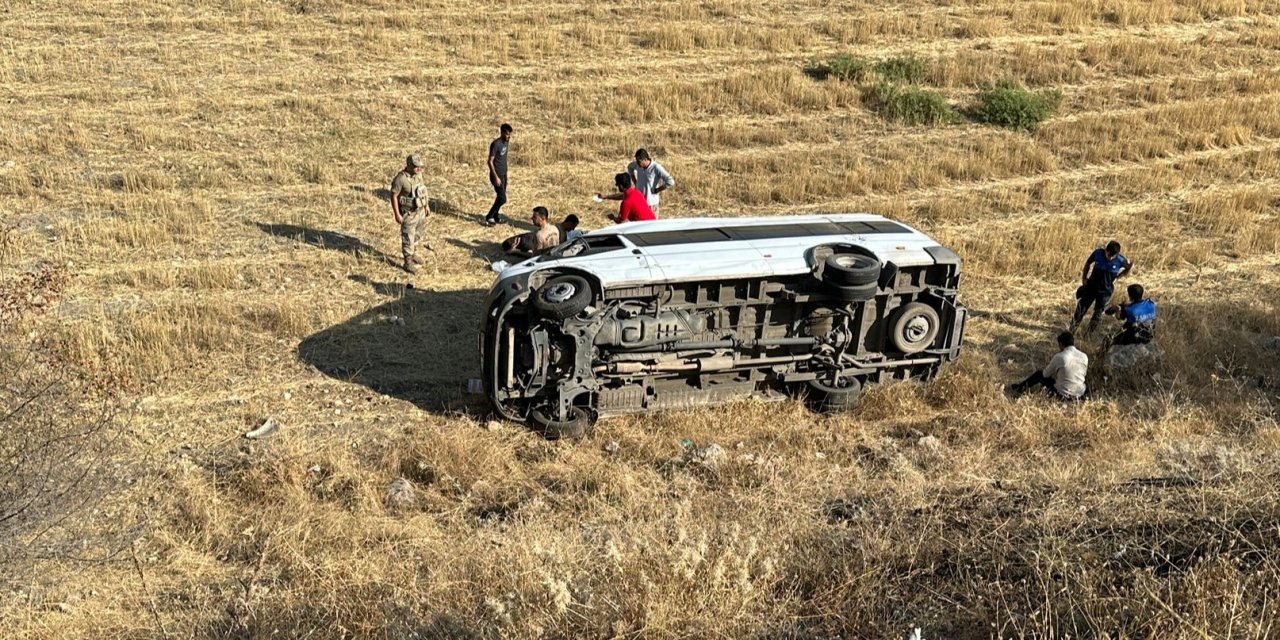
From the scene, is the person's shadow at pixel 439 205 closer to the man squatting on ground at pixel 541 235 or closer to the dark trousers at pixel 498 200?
the dark trousers at pixel 498 200

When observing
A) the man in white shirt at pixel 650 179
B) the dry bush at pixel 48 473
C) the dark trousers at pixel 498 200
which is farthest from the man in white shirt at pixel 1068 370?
the dry bush at pixel 48 473

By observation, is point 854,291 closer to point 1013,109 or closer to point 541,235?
point 541,235

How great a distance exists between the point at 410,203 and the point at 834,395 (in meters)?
5.40

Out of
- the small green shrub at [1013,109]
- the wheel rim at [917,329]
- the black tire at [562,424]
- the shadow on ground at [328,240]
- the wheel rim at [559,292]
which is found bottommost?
the black tire at [562,424]

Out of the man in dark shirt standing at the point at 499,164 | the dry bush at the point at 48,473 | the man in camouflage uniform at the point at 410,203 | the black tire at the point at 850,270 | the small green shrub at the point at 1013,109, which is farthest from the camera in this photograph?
the small green shrub at the point at 1013,109

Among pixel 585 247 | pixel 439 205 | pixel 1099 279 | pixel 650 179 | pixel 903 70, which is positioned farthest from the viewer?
pixel 903 70

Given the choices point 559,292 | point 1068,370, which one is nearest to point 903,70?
point 1068,370

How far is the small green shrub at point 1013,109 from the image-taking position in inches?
742

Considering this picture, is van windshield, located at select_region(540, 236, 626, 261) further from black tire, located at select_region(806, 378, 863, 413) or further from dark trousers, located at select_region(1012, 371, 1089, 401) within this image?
dark trousers, located at select_region(1012, 371, 1089, 401)

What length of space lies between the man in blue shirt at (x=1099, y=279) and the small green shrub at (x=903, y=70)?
9.32 metres

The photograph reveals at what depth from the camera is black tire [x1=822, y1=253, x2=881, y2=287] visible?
8.99m

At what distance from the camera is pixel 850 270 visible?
9.02m

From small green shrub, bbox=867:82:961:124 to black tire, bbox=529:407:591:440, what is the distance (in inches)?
466

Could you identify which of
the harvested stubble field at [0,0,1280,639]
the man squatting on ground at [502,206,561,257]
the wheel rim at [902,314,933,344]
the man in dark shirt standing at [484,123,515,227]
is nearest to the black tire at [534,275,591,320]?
the harvested stubble field at [0,0,1280,639]
